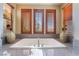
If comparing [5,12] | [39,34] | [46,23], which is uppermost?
[5,12]

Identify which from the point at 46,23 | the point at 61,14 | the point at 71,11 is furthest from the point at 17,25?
the point at 71,11

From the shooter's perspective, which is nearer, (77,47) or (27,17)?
(77,47)

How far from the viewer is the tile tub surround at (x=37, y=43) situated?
3039mm

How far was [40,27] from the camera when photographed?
309 centimetres

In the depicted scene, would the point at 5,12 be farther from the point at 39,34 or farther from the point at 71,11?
the point at 71,11

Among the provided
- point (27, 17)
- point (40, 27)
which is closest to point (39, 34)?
point (40, 27)

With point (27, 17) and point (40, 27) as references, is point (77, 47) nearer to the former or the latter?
point (40, 27)

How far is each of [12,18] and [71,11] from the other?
1.21 metres

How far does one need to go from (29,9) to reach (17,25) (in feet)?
1.33

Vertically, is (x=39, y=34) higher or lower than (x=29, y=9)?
lower

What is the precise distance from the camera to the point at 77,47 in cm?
270

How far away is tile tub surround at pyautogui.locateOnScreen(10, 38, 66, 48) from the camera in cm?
304

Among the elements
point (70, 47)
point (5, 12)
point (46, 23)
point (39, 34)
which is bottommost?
point (70, 47)

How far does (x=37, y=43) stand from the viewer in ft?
10.3
